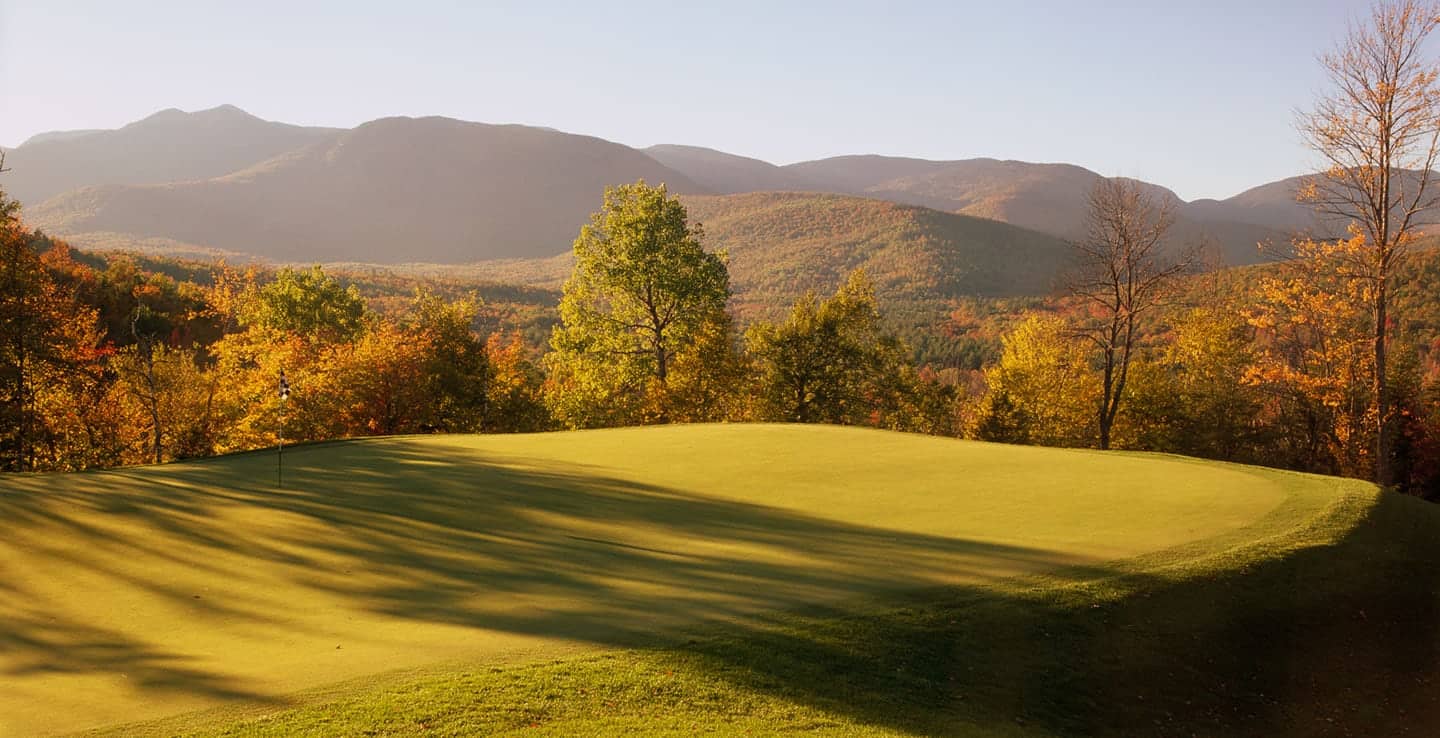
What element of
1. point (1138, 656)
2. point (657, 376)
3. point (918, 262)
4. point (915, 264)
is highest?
point (918, 262)

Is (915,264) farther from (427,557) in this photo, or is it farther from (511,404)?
(427,557)

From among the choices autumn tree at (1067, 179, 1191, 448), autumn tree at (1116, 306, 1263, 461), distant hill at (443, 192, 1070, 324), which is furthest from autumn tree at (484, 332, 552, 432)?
distant hill at (443, 192, 1070, 324)

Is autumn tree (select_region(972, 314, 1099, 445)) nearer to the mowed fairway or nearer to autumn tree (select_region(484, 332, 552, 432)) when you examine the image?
autumn tree (select_region(484, 332, 552, 432))

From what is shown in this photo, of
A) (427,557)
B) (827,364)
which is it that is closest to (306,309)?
(827,364)

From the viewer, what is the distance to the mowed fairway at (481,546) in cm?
895

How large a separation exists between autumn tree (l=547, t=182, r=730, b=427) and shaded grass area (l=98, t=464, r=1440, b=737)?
2855 cm

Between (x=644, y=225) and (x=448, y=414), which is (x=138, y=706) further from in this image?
(x=448, y=414)

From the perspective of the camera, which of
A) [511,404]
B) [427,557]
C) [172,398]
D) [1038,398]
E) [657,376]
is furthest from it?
[1038,398]

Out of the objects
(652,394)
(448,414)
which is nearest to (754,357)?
(652,394)

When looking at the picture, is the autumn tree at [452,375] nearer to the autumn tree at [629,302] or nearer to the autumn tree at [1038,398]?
the autumn tree at [629,302]

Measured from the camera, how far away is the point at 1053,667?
10.3 meters

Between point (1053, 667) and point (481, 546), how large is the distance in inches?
335

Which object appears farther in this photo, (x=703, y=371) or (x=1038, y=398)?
→ (x=1038, y=398)

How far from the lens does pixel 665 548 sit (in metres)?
13.1
